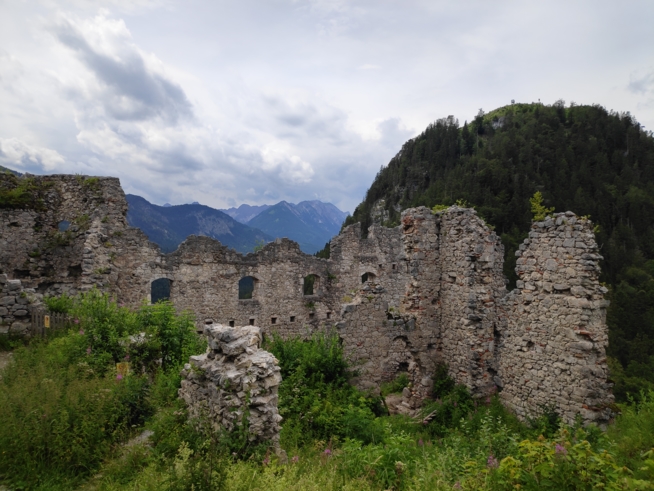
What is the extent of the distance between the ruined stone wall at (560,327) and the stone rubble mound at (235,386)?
591 centimetres

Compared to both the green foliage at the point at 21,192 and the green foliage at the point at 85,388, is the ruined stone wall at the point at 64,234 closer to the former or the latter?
the green foliage at the point at 21,192

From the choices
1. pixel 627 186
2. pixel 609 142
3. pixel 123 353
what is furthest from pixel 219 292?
pixel 609 142

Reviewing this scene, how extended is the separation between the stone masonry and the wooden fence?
363 centimetres

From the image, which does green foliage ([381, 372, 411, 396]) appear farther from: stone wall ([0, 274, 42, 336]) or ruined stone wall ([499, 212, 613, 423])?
stone wall ([0, 274, 42, 336])

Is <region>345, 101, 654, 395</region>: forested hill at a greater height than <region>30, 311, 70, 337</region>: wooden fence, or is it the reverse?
<region>345, 101, 654, 395</region>: forested hill

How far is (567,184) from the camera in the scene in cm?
6938

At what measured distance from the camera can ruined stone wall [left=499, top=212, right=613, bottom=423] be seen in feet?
24.3

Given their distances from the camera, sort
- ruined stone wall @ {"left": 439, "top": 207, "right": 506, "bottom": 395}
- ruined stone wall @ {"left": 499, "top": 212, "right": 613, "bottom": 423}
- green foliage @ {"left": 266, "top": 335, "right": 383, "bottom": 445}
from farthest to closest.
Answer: ruined stone wall @ {"left": 439, "top": 207, "right": 506, "bottom": 395}, ruined stone wall @ {"left": 499, "top": 212, "right": 613, "bottom": 423}, green foliage @ {"left": 266, "top": 335, "right": 383, "bottom": 445}

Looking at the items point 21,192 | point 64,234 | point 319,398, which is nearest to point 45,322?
point 64,234

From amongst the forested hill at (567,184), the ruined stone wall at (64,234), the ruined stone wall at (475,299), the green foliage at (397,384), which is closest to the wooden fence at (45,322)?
the ruined stone wall at (64,234)

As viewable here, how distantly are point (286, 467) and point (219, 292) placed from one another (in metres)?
12.0

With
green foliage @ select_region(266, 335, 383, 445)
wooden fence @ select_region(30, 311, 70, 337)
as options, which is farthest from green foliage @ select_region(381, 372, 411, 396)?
wooden fence @ select_region(30, 311, 70, 337)

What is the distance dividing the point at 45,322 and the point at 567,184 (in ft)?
262

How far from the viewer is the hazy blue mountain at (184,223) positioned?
51938 mm
